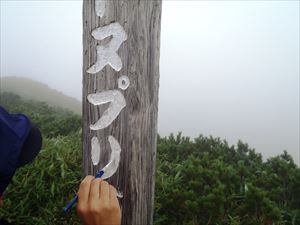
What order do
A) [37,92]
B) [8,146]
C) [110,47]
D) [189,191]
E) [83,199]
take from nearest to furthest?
[8,146] < [83,199] < [110,47] < [189,191] < [37,92]

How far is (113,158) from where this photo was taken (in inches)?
74.6

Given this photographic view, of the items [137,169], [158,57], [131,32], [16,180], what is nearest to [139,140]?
[137,169]

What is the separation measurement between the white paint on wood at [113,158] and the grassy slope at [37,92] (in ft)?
83.4

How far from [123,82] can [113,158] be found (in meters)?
0.47

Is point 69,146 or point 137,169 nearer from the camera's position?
point 137,169

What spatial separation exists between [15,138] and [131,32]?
885 millimetres

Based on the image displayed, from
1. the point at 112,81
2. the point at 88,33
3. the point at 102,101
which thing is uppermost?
the point at 88,33

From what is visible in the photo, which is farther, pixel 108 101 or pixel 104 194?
pixel 108 101

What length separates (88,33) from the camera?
1876 mm

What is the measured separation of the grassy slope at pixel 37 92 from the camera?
2766cm

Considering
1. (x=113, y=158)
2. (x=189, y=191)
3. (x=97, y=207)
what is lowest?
(x=189, y=191)

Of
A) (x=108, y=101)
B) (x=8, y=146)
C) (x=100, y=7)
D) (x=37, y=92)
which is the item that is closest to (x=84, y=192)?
(x=8, y=146)

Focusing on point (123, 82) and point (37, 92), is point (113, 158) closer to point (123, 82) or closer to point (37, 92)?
point (123, 82)

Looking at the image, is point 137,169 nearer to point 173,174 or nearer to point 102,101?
point 102,101
